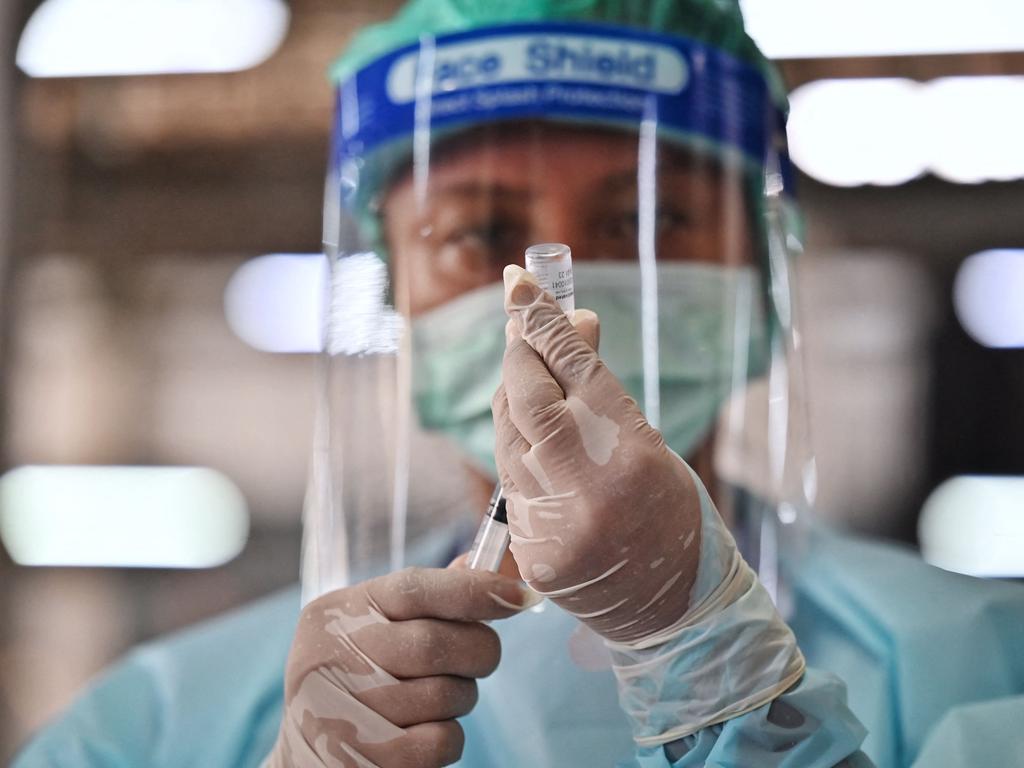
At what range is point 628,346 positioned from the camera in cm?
71

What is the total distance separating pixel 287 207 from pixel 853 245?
89 centimetres

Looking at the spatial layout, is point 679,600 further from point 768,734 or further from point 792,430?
point 792,430

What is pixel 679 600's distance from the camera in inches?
20.1

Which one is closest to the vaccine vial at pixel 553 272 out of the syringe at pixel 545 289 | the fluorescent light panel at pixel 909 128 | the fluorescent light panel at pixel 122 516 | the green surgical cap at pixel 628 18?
the syringe at pixel 545 289

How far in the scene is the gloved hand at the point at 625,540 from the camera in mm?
483

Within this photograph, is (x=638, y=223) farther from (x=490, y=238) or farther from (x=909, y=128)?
(x=909, y=128)

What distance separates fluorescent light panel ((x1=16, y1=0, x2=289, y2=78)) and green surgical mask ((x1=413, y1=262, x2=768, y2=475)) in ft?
2.61

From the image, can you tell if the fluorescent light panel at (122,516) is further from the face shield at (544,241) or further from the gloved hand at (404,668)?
the gloved hand at (404,668)

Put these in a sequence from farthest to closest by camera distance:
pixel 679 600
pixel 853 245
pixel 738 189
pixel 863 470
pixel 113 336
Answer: pixel 113 336, pixel 863 470, pixel 853 245, pixel 738 189, pixel 679 600

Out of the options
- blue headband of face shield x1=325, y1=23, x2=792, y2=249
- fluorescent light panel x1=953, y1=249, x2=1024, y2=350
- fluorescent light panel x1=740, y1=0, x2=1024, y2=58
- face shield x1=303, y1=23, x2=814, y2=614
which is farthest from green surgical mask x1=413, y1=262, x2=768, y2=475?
fluorescent light panel x1=953, y1=249, x2=1024, y2=350

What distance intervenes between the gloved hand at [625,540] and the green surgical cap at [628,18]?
13.2 inches

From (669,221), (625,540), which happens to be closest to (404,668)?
(625,540)

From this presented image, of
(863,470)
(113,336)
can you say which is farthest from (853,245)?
(113,336)

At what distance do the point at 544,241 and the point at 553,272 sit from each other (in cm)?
15
